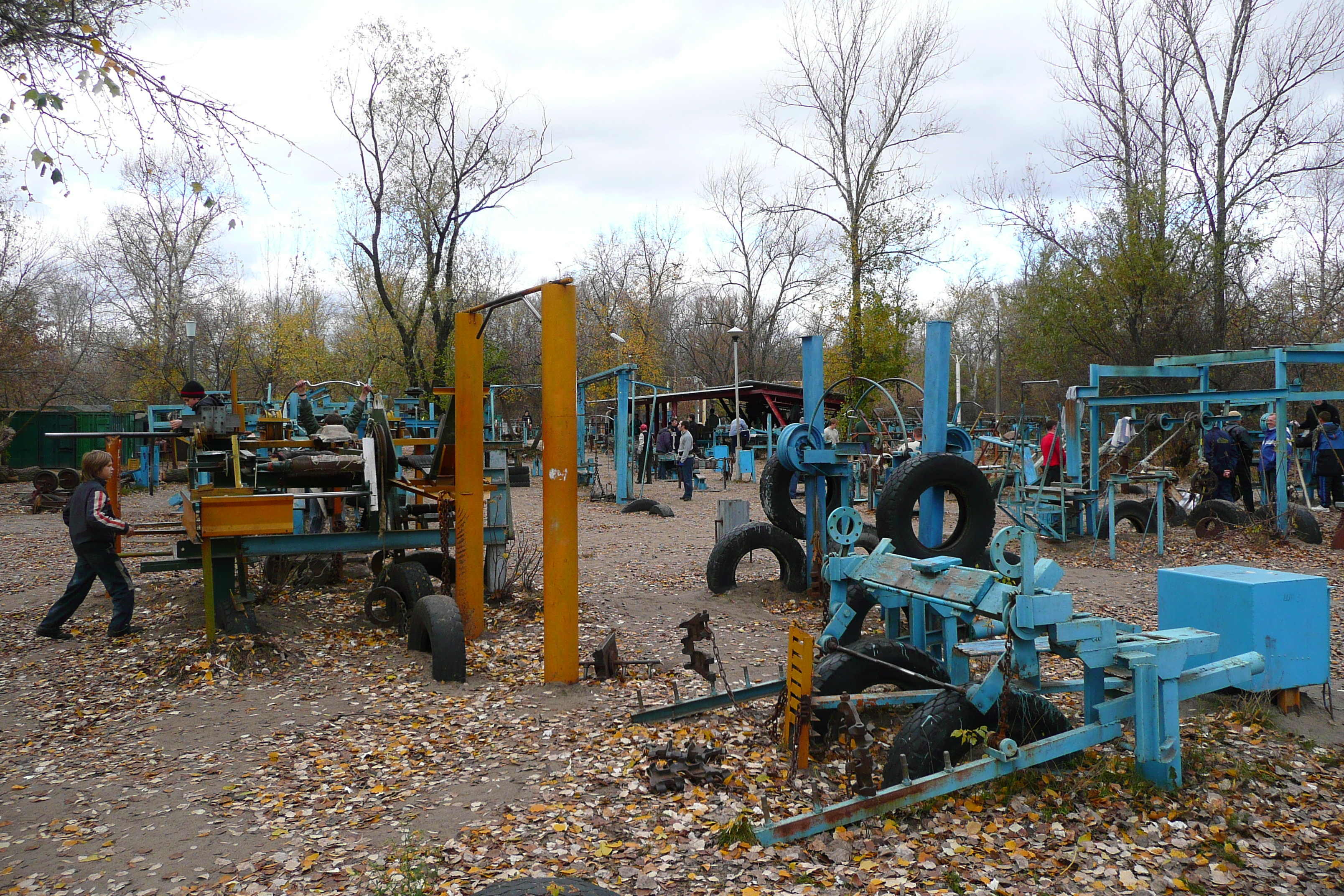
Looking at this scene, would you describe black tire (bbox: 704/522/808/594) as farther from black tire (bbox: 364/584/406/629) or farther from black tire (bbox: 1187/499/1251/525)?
black tire (bbox: 1187/499/1251/525)

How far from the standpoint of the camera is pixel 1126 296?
891 inches

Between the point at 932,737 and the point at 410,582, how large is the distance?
466 centimetres

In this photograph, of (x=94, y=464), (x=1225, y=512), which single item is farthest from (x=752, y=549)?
(x=1225, y=512)

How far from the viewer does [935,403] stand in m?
7.30

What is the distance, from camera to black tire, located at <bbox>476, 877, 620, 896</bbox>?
2947mm

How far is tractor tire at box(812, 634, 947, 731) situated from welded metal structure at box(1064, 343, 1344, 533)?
6.65 metres

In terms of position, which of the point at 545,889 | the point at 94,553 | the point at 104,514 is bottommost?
the point at 545,889

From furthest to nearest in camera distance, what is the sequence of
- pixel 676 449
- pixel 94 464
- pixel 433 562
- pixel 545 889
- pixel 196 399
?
pixel 676 449 < pixel 433 562 < pixel 196 399 < pixel 94 464 < pixel 545 889

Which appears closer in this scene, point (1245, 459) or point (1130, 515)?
point (1130, 515)

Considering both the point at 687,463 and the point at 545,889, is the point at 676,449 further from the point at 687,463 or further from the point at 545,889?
the point at 545,889

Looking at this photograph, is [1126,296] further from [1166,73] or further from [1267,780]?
[1267,780]

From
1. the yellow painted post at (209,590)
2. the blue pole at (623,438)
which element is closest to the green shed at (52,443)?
the blue pole at (623,438)

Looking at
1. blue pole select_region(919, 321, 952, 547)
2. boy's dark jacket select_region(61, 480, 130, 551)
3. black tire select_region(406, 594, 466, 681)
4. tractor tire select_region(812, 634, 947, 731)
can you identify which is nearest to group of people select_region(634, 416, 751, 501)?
blue pole select_region(919, 321, 952, 547)

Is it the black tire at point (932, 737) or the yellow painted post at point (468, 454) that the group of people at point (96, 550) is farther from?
the black tire at point (932, 737)
